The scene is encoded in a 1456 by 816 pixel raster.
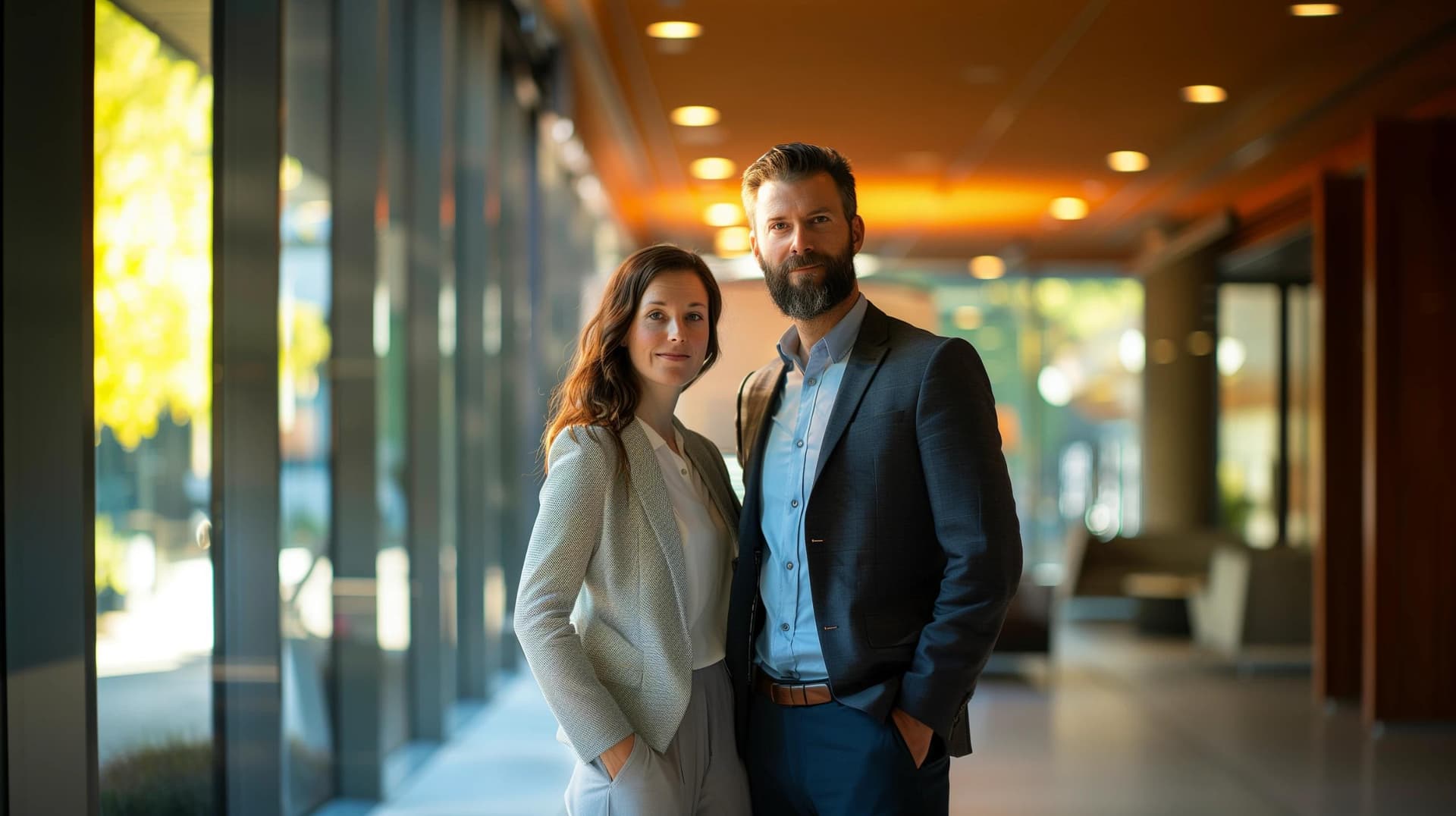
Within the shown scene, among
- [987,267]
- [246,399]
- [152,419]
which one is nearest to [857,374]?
[152,419]

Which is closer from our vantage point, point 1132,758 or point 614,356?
point 614,356

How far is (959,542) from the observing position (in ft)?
6.15

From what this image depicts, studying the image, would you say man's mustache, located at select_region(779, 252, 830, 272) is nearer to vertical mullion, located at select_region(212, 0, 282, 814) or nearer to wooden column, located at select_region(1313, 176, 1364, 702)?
vertical mullion, located at select_region(212, 0, 282, 814)

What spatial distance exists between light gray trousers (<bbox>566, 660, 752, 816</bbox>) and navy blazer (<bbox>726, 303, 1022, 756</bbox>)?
235mm

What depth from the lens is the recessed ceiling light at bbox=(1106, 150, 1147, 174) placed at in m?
8.33

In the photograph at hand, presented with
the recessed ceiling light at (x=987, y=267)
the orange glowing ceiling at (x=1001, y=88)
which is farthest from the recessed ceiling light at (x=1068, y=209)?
the recessed ceiling light at (x=987, y=267)

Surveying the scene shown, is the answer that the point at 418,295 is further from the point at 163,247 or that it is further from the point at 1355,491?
the point at 1355,491

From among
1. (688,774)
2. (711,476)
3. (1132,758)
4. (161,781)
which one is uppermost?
(711,476)

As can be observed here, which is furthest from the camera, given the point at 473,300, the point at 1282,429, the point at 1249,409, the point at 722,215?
the point at 722,215

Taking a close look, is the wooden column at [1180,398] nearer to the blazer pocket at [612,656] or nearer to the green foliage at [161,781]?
the green foliage at [161,781]

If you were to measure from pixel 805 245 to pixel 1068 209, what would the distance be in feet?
29.1

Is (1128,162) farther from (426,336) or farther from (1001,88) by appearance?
(426,336)
